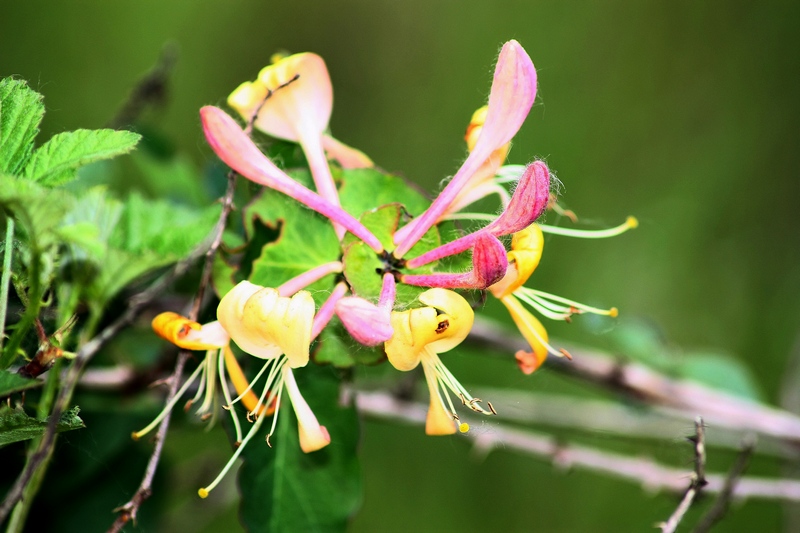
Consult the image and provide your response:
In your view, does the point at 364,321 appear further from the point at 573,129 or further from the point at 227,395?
the point at 573,129

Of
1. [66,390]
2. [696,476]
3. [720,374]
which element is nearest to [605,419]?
[720,374]

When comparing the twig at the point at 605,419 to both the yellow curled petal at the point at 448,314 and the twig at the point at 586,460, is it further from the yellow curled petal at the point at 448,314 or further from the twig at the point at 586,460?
the yellow curled petal at the point at 448,314

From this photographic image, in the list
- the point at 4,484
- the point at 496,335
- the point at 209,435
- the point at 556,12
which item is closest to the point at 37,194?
the point at 4,484

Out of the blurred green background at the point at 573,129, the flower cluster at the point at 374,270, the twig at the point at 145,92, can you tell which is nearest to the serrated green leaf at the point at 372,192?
the flower cluster at the point at 374,270

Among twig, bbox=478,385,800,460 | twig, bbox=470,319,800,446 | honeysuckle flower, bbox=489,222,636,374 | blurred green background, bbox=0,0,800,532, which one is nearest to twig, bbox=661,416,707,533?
honeysuckle flower, bbox=489,222,636,374

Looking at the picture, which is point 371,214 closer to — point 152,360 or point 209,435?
point 152,360

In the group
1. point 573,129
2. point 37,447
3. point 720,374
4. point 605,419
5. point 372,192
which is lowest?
point 605,419
